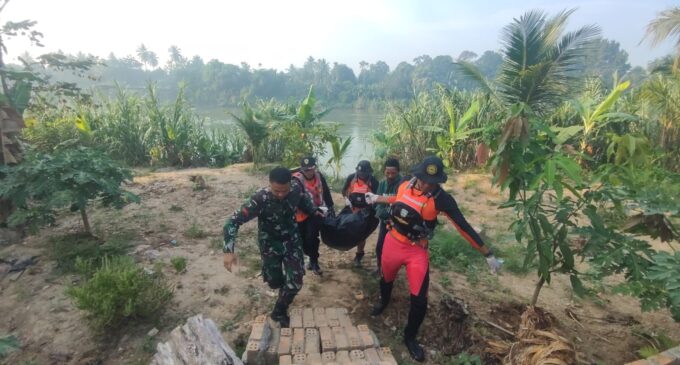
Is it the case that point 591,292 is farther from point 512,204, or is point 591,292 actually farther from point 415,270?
point 415,270

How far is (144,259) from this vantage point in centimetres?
443

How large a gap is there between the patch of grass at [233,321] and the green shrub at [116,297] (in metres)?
0.68

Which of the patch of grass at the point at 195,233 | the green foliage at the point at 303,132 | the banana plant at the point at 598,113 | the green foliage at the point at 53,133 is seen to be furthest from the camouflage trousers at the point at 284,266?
the green foliage at the point at 53,133

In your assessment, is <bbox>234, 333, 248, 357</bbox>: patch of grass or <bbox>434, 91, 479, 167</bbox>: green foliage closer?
<bbox>234, 333, 248, 357</bbox>: patch of grass

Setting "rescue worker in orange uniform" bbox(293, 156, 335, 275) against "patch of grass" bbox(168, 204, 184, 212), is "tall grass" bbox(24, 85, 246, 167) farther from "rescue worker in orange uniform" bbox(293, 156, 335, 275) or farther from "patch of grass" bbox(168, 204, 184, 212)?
"rescue worker in orange uniform" bbox(293, 156, 335, 275)

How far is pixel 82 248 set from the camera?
4438 mm

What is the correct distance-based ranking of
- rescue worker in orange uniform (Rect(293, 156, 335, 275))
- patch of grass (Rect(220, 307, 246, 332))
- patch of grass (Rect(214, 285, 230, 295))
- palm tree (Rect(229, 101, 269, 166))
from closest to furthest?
patch of grass (Rect(220, 307, 246, 332)), patch of grass (Rect(214, 285, 230, 295)), rescue worker in orange uniform (Rect(293, 156, 335, 275)), palm tree (Rect(229, 101, 269, 166))

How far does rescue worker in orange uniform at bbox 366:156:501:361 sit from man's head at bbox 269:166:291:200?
95 centimetres

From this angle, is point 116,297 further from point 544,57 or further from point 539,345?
point 544,57

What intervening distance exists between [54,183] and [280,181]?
120 inches

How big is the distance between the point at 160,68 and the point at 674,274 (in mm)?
70365

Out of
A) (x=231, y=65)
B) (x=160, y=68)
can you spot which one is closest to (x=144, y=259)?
(x=231, y=65)

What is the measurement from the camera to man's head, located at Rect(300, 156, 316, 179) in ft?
13.1

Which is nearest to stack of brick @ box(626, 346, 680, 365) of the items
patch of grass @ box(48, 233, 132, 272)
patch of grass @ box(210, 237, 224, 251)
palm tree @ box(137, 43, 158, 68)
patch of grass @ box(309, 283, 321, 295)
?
patch of grass @ box(309, 283, 321, 295)
